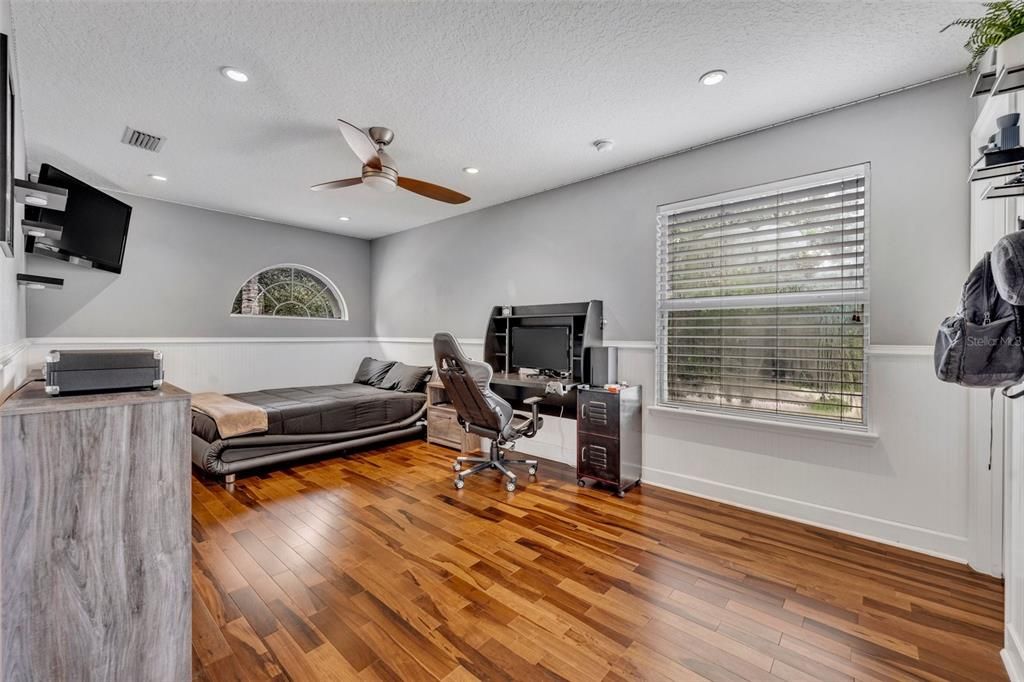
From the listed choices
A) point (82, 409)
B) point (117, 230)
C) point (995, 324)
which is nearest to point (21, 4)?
point (82, 409)

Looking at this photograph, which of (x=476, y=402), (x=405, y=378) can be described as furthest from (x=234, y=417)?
(x=476, y=402)

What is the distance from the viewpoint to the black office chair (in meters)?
3.16

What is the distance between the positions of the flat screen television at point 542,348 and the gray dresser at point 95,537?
2907 mm

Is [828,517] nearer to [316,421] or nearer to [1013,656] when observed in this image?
[1013,656]

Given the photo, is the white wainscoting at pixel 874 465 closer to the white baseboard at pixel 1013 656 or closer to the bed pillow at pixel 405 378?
the white baseboard at pixel 1013 656

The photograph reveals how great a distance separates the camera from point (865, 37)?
2012mm

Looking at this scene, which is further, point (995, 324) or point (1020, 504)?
point (1020, 504)

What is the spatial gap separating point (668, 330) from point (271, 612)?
2.99 m

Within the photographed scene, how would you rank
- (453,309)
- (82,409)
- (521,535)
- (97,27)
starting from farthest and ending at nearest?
(453,309)
(521,535)
(97,27)
(82,409)

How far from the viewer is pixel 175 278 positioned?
4707 millimetres

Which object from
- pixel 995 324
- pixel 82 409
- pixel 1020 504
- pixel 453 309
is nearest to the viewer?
pixel 82 409

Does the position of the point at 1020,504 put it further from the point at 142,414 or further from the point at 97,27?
the point at 97,27

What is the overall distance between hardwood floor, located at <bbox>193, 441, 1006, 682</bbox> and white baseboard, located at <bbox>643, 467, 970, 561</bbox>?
0.09 m

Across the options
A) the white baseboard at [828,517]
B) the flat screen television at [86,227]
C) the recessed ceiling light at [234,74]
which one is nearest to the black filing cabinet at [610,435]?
the white baseboard at [828,517]
